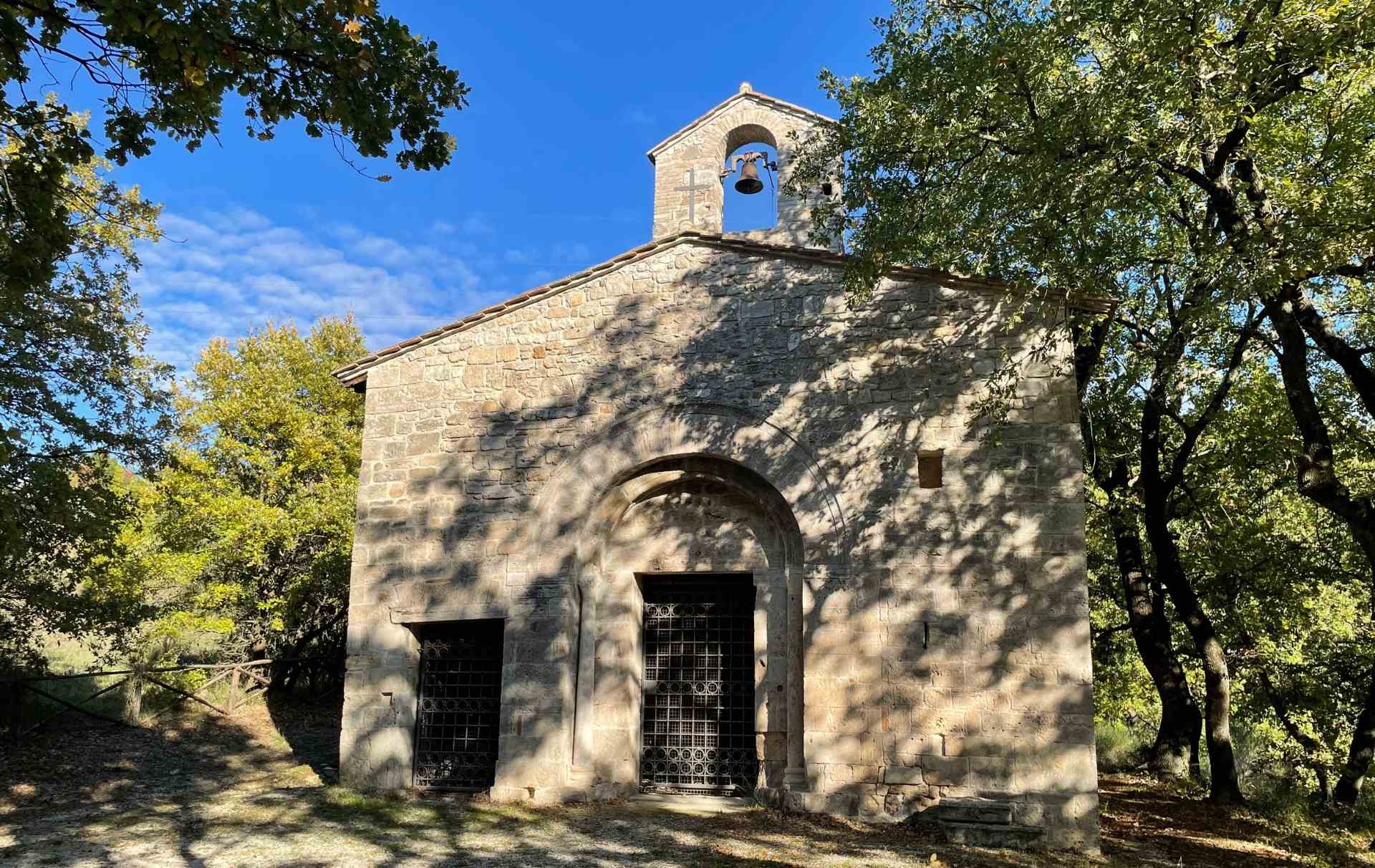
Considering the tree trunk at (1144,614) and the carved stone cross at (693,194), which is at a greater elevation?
the carved stone cross at (693,194)

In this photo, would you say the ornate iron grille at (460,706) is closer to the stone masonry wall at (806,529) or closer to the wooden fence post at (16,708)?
the stone masonry wall at (806,529)

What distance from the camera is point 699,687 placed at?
33.2 ft

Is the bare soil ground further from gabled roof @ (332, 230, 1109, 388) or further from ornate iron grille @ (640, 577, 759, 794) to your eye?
gabled roof @ (332, 230, 1109, 388)

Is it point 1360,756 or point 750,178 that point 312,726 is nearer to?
point 750,178

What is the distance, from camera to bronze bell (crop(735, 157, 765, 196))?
487 inches

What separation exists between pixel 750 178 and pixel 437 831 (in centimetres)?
864

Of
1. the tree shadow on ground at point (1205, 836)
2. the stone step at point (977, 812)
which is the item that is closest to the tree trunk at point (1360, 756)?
the tree shadow on ground at point (1205, 836)

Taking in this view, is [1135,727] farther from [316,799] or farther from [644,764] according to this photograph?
[316,799]

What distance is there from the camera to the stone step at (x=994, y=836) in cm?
826

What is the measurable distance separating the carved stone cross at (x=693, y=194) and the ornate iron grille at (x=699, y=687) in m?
4.88

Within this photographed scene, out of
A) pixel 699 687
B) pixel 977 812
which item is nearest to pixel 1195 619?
pixel 977 812

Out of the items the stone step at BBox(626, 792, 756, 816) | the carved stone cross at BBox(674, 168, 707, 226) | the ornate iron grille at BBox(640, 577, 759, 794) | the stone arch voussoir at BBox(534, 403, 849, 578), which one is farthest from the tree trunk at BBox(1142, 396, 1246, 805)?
the stone step at BBox(626, 792, 756, 816)

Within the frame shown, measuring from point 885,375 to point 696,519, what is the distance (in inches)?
103

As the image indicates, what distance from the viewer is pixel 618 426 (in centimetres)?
1046
